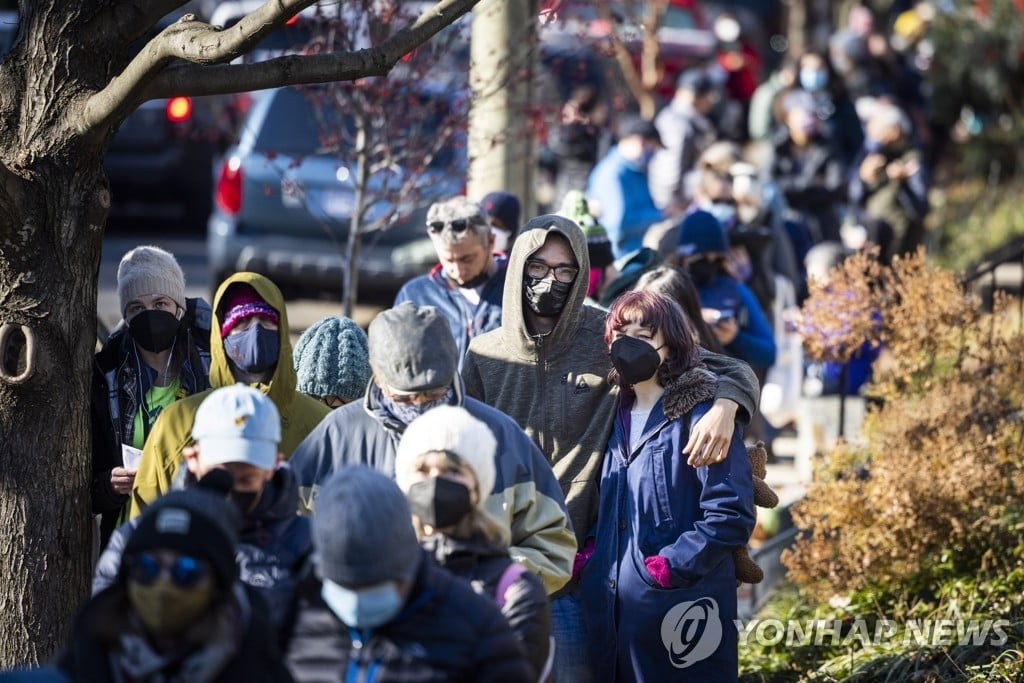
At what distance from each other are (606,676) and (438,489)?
4.93ft

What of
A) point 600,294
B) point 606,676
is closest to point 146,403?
point 606,676

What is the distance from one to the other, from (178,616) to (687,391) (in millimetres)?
2066

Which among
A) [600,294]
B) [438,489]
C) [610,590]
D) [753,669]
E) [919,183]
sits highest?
[919,183]

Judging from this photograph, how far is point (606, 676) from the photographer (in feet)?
15.8

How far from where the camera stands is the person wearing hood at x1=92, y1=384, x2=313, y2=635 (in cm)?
360

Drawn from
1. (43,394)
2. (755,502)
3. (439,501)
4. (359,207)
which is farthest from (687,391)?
(359,207)

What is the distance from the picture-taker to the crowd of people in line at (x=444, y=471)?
3.22 metres

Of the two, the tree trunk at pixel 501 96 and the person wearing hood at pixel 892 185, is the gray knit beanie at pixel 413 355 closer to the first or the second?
the tree trunk at pixel 501 96

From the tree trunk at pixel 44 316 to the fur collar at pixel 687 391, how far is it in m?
1.80

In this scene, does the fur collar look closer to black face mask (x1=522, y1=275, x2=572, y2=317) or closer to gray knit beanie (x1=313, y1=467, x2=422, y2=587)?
black face mask (x1=522, y1=275, x2=572, y2=317)

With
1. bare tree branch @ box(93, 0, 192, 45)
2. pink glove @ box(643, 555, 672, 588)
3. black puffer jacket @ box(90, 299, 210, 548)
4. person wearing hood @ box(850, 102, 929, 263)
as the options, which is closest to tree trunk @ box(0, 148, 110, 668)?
black puffer jacket @ box(90, 299, 210, 548)

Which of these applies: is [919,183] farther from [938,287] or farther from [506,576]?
[506,576]

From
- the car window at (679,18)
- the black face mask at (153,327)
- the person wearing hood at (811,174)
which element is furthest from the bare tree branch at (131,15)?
the car window at (679,18)

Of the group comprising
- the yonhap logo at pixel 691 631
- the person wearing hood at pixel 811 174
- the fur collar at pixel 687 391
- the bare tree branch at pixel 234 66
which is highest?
the person wearing hood at pixel 811 174
